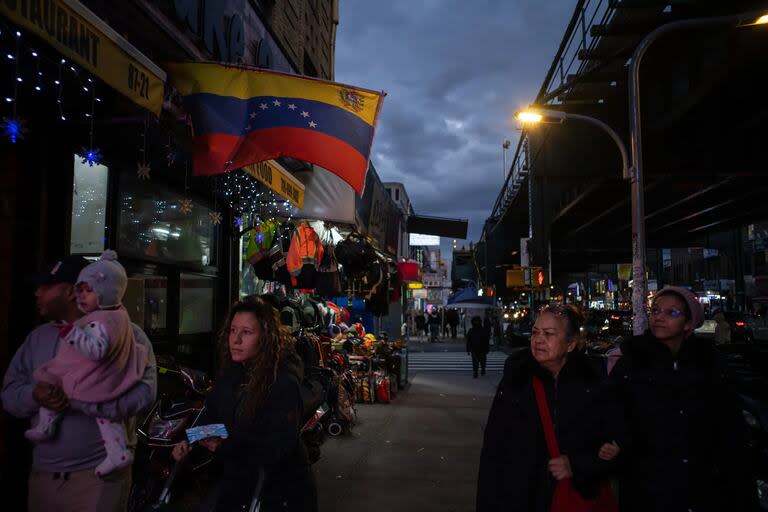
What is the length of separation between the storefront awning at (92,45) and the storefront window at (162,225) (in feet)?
6.44

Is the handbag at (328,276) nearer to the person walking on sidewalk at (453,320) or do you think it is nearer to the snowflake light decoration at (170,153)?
the snowflake light decoration at (170,153)

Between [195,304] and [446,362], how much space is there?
16.1m

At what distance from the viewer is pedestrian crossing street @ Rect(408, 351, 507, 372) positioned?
66.7ft

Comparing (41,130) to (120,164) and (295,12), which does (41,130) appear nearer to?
(120,164)

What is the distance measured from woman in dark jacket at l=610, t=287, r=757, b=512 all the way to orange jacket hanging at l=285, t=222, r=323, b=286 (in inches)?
186

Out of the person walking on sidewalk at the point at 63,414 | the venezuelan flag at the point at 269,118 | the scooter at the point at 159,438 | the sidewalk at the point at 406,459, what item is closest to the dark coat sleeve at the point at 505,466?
the person walking on sidewalk at the point at 63,414

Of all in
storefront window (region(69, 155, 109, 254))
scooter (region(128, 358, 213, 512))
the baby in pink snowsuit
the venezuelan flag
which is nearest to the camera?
the baby in pink snowsuit

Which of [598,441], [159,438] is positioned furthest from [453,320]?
[598,441]

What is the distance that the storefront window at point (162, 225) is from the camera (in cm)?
579

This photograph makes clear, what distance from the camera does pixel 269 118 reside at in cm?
480

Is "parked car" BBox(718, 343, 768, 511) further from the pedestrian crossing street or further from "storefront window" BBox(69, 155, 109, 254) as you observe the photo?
the pedestrian crossing street

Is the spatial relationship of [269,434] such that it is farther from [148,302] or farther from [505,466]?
[148,302]

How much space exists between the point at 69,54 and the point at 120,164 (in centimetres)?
243

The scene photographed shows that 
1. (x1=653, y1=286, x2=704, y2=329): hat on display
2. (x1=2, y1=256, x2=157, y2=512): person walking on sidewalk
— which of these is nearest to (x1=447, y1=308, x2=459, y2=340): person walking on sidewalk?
(x1=653, y1=286, x2=704, y2=329): hat on display
